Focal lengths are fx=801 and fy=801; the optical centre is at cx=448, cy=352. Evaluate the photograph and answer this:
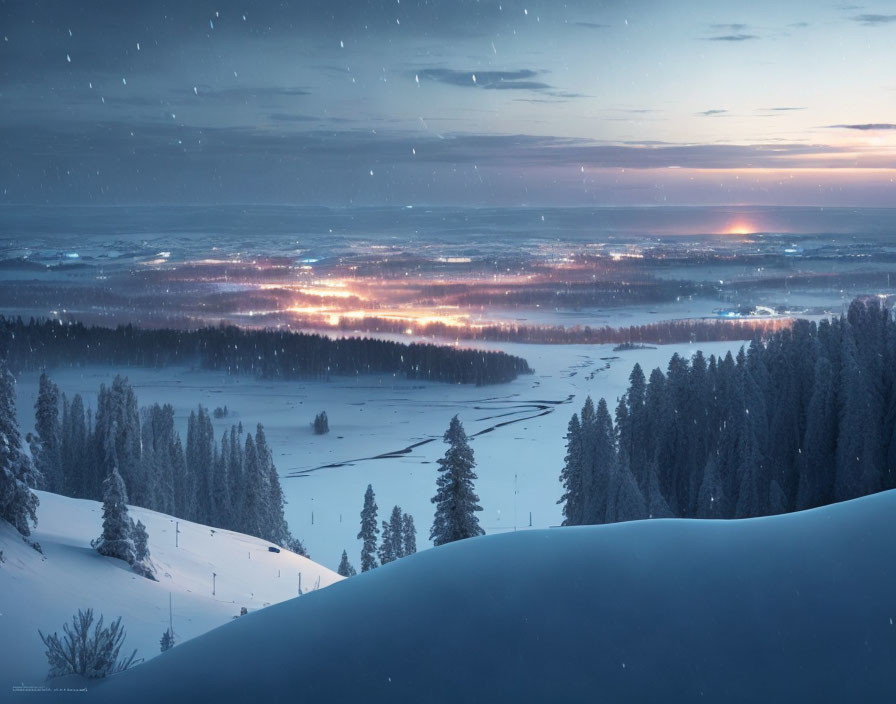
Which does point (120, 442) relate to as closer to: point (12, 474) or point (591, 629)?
point (12, 474)

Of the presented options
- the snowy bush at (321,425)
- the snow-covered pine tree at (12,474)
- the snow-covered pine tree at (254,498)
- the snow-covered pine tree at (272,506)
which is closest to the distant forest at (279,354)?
the snowy bush at (321,425)

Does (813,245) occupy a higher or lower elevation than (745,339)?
higher

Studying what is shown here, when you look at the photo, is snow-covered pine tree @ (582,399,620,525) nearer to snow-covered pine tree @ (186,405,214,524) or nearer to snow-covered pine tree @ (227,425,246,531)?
snow-covered pine tree @ (227,425,246,531)

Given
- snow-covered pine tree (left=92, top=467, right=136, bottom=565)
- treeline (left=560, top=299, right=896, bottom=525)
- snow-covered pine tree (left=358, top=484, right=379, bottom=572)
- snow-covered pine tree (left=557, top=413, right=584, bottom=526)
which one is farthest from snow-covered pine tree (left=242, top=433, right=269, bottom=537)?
snow-covered pine tree (left=92, top=467, right=136, bottom=565)

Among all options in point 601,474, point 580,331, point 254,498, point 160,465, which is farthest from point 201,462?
point 580,331

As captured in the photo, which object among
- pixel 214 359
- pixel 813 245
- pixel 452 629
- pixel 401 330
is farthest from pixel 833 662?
pixel 813 245

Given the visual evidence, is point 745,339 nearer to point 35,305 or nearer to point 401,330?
point 401,330

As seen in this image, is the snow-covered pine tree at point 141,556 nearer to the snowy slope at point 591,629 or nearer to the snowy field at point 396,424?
the snowy field at point 396,424
